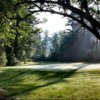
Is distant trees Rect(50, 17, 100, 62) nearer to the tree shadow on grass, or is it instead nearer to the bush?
the bush

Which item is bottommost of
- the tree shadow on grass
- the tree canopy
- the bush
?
the tree shadow on grass

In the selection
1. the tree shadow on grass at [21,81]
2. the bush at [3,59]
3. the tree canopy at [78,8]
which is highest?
the tree canopy at [78,8]

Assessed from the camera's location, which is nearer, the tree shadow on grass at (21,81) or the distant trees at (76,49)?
the tree shadow on grass at (21,81)

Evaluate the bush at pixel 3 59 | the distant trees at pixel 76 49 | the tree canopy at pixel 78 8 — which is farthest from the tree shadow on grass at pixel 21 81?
the distant trees at pixel 76 49

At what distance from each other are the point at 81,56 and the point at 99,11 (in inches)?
2583

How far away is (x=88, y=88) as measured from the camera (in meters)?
23.6

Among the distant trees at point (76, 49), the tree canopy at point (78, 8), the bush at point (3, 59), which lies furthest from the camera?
the distant trees at point (76, 49)

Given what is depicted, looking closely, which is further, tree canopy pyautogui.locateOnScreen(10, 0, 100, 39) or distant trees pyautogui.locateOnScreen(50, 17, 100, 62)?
distant trees pyautogui.locateOnScreen(50, 17, 100, 62)

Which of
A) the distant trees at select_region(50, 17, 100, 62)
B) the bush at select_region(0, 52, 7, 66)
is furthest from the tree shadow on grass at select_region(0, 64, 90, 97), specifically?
the distant trees at select_region(50, 17, 100, 62)

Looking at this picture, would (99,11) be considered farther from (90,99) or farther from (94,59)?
(94,59)

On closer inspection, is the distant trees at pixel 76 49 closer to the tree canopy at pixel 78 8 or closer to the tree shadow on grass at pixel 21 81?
the tree shadow on grass at pixel 21 81

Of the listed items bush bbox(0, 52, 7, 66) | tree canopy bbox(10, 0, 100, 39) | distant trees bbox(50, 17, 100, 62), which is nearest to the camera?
tree canopy bbox(10, 0, 100, 39)

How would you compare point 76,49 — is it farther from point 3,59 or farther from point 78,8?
point 78,8

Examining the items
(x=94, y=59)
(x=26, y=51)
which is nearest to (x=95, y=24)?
(x=26, y=51)
